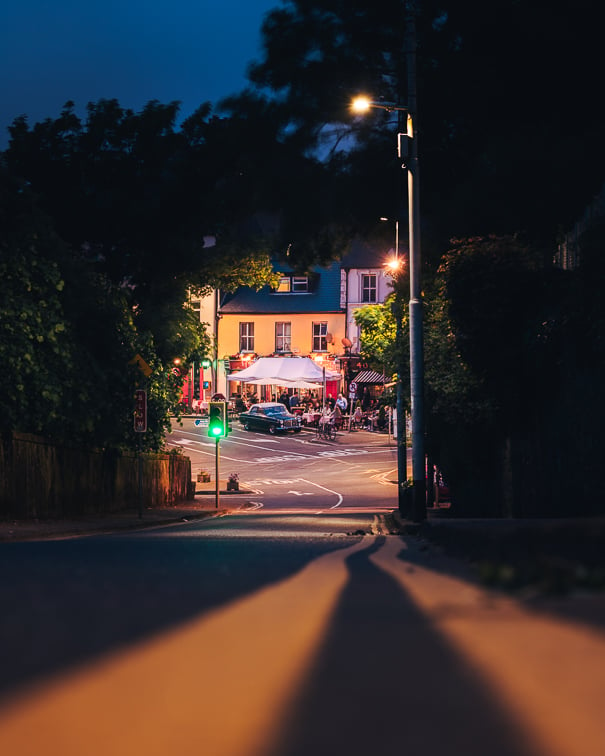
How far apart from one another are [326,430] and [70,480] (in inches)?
1487

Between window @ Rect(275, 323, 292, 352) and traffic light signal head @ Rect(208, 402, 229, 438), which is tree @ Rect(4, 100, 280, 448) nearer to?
traffic light signal head @ Rect(208, 402, 229, 438)

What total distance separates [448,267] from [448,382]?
152 inches

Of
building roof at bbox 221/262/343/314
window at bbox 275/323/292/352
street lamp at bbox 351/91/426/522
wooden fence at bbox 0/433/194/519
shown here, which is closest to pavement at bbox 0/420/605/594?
wooden fence at bbox 0/433/194/519

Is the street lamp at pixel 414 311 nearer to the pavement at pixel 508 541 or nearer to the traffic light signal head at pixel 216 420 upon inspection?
the pavement at pixel 508 541

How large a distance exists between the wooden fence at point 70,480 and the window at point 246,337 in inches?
1711

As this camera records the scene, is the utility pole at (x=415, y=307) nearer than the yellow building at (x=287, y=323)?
Yes

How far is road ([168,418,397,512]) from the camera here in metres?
39.3

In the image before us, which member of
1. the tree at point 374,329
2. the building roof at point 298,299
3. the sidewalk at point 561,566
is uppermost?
the building roof at point 298,299

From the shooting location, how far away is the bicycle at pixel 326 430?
6259 cm

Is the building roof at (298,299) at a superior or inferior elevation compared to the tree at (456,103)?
superior

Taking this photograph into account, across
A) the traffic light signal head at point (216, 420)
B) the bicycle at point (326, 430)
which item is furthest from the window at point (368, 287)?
the traffic light signal head at point (216, 420)

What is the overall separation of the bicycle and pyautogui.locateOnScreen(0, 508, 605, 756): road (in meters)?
55.6

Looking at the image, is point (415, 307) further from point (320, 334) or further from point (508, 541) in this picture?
point (320, 334)

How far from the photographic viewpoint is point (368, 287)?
76500mm
